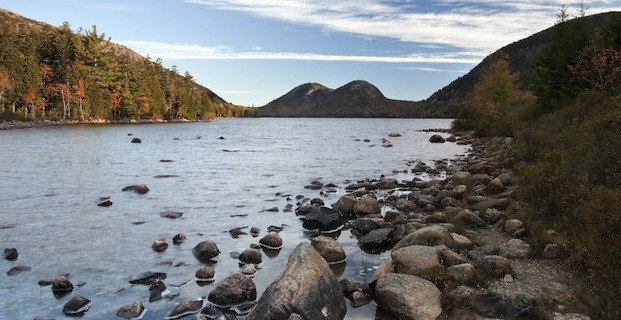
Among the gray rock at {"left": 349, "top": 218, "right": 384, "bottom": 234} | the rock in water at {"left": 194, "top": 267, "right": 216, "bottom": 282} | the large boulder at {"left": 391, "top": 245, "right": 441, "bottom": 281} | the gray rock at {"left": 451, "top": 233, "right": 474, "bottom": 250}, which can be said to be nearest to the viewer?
the large boulder at {"left": 391, "top": 245, "right": 441, "bottom": 281}

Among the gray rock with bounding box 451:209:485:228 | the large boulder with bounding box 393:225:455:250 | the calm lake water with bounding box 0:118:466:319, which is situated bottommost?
the calm lake water with bounding box 0:118:466:319

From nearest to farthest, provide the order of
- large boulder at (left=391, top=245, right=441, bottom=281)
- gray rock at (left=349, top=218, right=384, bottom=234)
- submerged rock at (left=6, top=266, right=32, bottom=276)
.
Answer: large boulder at (left=391, top=245, right=441, bottom=281)
submerged rock at (left=6, top=266, right=32, bottom=276)
gray rock at (left=349, top=218, right=384, bottom=234)

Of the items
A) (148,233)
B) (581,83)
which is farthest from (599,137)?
(581,83)

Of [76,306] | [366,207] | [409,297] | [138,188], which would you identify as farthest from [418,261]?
[138,188]

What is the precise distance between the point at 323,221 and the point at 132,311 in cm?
808

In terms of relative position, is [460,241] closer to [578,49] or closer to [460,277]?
[460,277]

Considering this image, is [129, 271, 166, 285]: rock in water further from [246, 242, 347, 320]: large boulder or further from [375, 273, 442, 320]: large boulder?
[375, 273, 442, 320]: large boulder

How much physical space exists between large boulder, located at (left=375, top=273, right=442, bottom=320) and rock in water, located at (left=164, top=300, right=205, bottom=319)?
4074mm

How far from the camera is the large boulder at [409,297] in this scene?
850cm

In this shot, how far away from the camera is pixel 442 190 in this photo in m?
20.6

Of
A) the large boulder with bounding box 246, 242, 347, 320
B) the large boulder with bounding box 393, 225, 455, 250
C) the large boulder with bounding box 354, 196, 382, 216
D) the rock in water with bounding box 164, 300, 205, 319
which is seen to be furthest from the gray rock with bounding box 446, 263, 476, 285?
the large boulder with bounding box 354, 196, 382, 216

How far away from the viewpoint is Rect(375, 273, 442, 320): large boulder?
850 centimetres

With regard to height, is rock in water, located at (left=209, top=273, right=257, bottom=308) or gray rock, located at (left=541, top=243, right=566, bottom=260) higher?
gray rock, located at (left=541, top=243, right=566, bottom=260)

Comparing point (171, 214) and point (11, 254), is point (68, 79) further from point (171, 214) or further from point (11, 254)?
point (11, 254)
